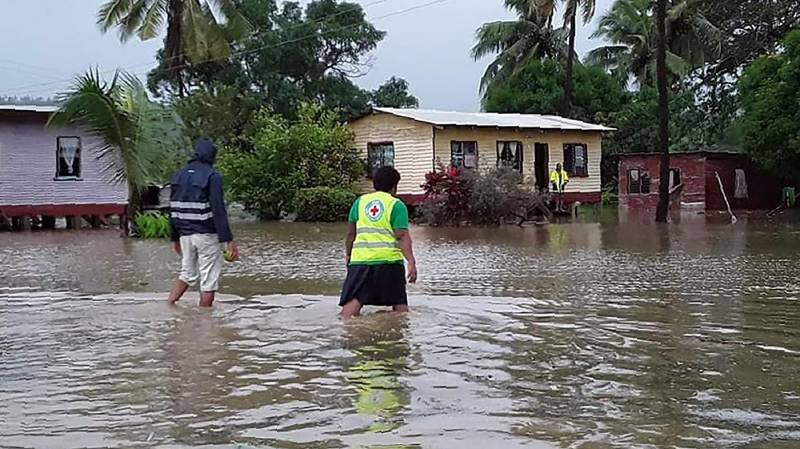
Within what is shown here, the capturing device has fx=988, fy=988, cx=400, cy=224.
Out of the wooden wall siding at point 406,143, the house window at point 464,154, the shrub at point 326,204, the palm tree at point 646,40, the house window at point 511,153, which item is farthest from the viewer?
the palm tree at point 646,40

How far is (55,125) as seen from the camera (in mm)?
25172

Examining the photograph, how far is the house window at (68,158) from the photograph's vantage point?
1196 inches

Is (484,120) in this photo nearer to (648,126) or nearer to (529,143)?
(529,143)

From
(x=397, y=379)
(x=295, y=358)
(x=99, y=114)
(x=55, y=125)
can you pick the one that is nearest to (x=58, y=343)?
(x=295, y=358)

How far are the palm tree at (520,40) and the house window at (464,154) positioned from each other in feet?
48.2

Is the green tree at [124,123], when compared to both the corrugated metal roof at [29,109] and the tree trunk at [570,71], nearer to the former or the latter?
the corrugated metal roof at [29,109]

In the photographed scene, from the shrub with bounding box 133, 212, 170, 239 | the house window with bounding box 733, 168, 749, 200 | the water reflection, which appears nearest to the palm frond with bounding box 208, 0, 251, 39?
the shrub with bounding box 133, 212, 170, 239

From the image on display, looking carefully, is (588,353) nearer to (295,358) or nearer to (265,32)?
(295,358)

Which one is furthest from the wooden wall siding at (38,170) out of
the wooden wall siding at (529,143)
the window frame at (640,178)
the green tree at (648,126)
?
the green tree at (648,126)

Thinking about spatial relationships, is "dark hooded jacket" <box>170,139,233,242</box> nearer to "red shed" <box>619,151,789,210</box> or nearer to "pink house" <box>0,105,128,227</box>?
"pink house" <box>0,105,128,227</box>

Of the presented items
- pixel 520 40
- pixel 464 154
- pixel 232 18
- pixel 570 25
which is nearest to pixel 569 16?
pixel 570 25

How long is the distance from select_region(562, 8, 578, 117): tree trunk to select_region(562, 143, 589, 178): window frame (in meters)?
6.80

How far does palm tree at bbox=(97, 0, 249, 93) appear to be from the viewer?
33906 millimetres

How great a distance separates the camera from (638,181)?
4009cm
